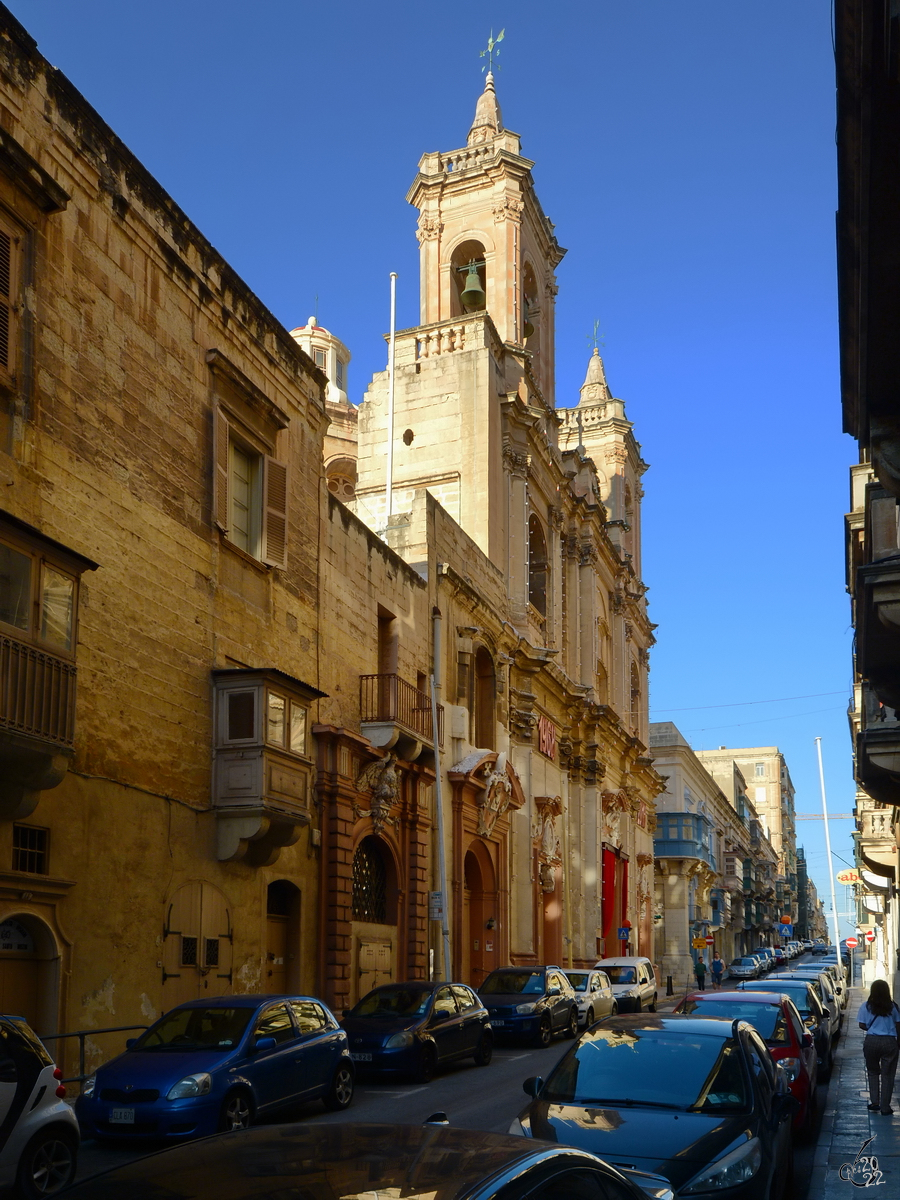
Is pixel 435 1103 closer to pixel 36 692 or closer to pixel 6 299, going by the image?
pixel 36 692

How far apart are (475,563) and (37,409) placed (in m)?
20.1

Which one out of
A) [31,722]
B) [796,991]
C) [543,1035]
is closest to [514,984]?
[543,1035]

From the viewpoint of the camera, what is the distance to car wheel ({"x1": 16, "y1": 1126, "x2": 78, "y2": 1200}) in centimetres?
892

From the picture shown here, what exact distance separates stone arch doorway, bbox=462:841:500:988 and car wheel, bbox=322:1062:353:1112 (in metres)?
18.3

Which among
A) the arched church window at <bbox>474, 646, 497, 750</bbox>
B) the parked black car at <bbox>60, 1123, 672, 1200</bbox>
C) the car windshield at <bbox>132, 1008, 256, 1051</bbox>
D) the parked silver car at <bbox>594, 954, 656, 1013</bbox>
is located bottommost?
the parked silver car at <bbox>594, 954, 656, 1013</bbox>

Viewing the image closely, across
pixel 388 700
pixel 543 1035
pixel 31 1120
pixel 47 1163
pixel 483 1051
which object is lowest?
pixel 543 1035

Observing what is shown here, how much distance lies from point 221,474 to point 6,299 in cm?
559

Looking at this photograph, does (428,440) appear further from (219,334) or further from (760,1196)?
(760,1196)

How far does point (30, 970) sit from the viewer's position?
14711mm

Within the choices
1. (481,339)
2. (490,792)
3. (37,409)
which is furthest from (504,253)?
(37,409)

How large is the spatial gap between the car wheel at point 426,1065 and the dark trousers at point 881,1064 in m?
6.17

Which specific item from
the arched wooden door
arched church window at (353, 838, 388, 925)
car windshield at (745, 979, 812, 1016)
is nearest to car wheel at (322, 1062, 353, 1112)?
the arched wooden door

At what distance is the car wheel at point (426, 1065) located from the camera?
17.3 meters

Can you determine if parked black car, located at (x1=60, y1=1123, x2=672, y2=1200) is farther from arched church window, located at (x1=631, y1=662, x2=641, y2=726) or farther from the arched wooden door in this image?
arched church window, located at (x1=631, y1=662, x2=641, y2=726)
